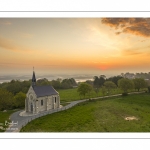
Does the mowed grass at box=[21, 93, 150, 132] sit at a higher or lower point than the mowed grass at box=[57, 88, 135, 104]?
lower

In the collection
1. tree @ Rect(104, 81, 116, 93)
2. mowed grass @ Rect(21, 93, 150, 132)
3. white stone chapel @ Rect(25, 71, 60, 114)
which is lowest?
mowed grass @ Rect(21, 93, 150, 132)

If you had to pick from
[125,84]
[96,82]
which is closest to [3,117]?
[96,82]

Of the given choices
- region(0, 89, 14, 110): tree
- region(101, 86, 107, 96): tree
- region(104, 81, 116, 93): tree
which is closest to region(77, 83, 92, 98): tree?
region(101, 86, 107, 96): tree

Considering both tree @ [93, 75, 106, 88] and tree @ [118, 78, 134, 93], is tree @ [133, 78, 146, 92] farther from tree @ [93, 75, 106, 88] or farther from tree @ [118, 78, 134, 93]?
tree @ [93, 75, 106, 88]

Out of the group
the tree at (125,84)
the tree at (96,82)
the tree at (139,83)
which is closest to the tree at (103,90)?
the tree at (96,82)

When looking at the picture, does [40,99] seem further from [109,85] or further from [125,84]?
[125,84]

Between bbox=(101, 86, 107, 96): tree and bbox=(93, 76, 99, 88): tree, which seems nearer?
bbox=(93, 76, 99, 88): tree
